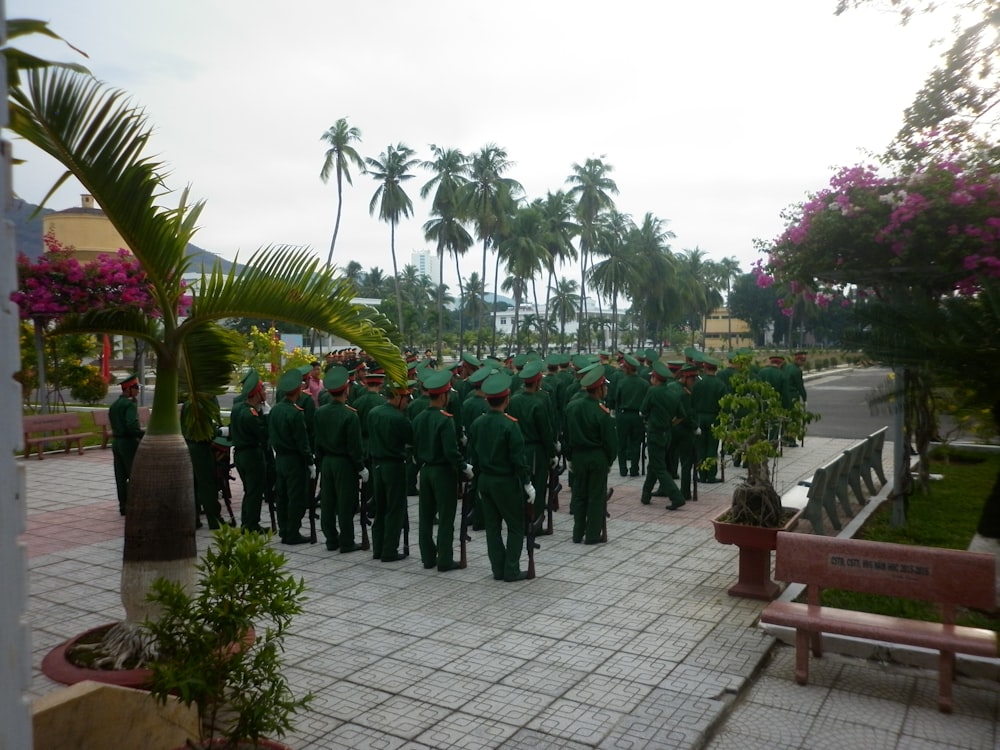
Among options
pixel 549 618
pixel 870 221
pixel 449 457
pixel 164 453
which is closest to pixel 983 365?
pixel 870 221

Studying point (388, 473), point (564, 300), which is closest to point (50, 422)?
point (388, 473)

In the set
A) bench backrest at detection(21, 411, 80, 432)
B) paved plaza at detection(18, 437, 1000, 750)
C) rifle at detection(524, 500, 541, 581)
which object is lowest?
paved plaza at detection(18, 437, 1000, 750)

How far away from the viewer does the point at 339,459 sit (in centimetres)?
897

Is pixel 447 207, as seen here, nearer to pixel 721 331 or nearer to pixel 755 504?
pixel 755 504

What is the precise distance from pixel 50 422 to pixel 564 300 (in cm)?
5865

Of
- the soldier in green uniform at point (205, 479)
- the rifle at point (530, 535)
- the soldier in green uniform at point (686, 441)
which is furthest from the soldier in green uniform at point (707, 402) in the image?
the soldier in green uniform at point (205, 479)

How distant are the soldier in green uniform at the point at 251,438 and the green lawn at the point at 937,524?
6.44 meters

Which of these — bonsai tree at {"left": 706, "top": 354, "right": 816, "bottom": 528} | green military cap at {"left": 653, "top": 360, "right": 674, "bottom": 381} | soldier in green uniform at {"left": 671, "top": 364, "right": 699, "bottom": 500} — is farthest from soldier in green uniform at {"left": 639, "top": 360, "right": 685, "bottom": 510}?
bonsai tree at {"left": 706, "top": 354, "right": 816, "bottom": 528}

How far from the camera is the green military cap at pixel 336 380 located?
8.98 meters

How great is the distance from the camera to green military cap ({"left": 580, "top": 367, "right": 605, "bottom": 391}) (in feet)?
30.6

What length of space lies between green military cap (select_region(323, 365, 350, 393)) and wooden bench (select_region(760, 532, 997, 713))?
5.02 metres

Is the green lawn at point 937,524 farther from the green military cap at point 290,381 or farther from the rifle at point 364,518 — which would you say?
the green military cap at point 290,381

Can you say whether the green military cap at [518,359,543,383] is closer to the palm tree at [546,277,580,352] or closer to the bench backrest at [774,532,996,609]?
the bench backrest at [774,532,996,609]

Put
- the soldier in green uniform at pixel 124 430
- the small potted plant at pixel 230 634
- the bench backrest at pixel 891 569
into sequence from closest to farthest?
the small potted plant at pixel 230 634 < the bench backrest at pixel 891 569 < the soldier in green uniform at pixel 124 430
